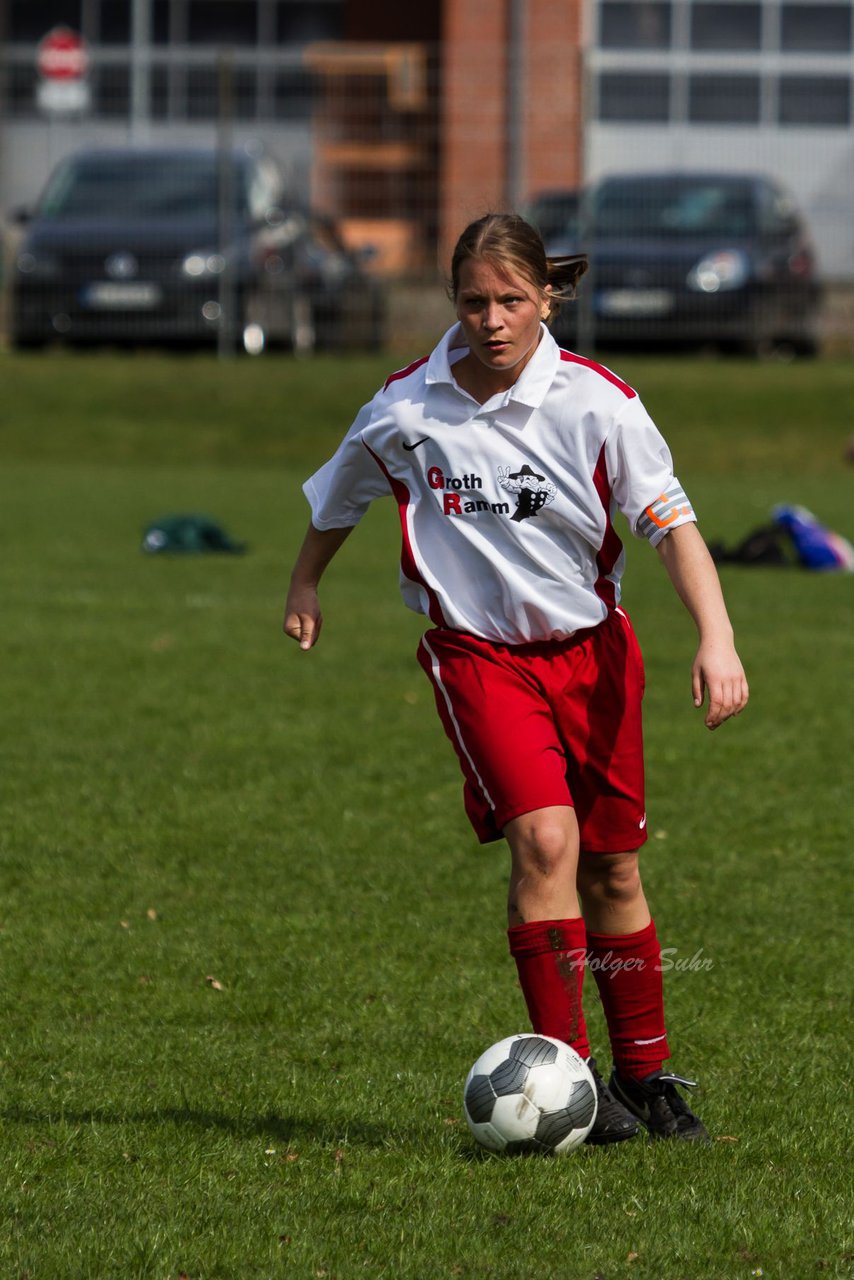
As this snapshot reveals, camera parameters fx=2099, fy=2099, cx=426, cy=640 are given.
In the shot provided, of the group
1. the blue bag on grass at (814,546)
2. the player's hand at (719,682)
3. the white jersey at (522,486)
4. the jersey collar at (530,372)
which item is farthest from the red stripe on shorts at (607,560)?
the blue bag on grass at (814,546)

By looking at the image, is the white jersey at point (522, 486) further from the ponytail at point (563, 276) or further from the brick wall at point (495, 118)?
the brick wall at point (495, 118)

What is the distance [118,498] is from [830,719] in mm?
8968

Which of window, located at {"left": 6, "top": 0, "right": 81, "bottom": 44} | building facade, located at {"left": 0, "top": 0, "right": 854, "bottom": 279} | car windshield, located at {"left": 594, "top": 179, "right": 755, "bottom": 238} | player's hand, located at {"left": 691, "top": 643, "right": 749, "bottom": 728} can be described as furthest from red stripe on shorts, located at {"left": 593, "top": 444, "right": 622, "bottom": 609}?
window, located at {"left": 6, "top": 0, "right": 81, "bottom": 44}

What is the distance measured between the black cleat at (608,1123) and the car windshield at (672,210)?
16863 millimetres

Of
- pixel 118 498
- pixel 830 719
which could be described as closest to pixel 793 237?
pixel 118 498

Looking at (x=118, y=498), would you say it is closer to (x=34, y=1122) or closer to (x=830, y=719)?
(x=830, y=719)

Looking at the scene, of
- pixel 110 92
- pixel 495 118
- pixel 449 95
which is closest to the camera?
pixel 449 95

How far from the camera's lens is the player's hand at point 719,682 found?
3.74m

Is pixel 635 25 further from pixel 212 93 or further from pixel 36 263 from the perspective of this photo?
pixel 36 263

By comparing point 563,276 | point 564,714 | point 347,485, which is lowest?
point 564,714

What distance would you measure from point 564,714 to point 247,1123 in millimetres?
1019

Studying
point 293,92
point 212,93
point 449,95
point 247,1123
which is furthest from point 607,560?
point 212,93

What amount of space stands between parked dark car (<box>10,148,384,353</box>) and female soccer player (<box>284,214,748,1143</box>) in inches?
634

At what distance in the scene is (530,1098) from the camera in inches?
151
